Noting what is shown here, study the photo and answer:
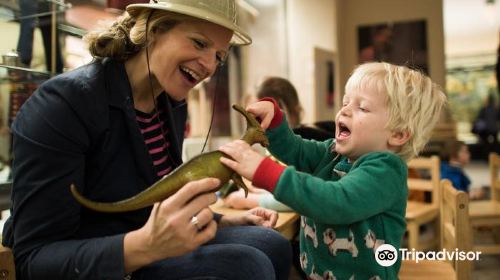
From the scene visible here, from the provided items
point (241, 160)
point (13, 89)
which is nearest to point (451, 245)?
point (241, 160)

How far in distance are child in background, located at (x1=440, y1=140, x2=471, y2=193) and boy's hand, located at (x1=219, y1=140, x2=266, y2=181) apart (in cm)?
245

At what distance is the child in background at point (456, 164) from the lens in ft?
10.5

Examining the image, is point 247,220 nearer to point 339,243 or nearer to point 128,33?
point 339,243

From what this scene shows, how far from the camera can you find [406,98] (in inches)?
43.1

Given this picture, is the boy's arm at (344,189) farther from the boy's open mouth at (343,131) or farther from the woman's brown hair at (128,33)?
the woman's brown hair at (128,33)

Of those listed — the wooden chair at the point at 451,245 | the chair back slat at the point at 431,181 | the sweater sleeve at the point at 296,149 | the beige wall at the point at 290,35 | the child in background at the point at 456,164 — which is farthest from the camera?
the beige wall at the point at 290,35

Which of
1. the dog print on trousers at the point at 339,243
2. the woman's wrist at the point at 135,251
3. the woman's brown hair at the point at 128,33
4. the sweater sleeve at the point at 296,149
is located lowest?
the dog print on trousers at the point at 339,243

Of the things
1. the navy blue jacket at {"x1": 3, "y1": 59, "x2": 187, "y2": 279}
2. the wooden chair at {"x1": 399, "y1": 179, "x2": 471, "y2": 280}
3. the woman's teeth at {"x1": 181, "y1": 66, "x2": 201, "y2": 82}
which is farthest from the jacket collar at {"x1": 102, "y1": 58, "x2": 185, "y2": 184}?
the wooden chair at {"x1": 399, "y1": 179, "x2": 471, "y2": 280}

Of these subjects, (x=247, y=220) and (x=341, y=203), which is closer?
(x=341, y=203)

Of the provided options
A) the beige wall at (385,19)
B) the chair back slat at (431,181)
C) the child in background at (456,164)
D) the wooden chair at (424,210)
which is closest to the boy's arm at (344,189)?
the wooden chair at (424,210)

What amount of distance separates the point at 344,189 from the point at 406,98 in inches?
12.4

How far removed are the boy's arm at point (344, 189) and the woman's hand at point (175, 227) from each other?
0.12 metres

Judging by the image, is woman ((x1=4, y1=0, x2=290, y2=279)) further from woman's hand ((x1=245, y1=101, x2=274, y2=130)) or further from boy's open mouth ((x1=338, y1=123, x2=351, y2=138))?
boy's open mouth ((x1=338, y1=123, x2=351, y2=138))

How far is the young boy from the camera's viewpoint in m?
0.96
